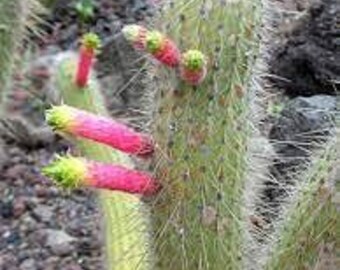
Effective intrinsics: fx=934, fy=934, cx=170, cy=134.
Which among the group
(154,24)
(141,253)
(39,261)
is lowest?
(39,261)

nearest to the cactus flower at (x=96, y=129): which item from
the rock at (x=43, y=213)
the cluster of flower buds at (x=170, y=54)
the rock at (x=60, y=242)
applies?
the cluster of flower buds at (x=170, y=54)

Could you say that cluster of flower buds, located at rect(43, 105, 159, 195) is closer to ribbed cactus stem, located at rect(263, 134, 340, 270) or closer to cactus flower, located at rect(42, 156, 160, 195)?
cactus flower, located at rect(42, 156, 160, 195)

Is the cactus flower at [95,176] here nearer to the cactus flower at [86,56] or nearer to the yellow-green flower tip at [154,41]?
the yellow-green flower tip at [154,41]

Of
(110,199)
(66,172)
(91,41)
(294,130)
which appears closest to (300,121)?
(294,130)

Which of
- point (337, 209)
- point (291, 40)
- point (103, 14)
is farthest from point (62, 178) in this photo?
point (103, 14)

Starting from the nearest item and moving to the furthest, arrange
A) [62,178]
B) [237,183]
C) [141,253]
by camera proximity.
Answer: [62,178] → [237,183] → [141,253]

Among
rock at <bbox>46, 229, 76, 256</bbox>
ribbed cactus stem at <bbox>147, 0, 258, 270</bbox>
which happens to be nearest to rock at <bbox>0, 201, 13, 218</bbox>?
rock at <bbox>46, 229, 76, 256</bbox>

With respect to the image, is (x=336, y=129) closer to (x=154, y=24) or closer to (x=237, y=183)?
(x=237, y=183)
